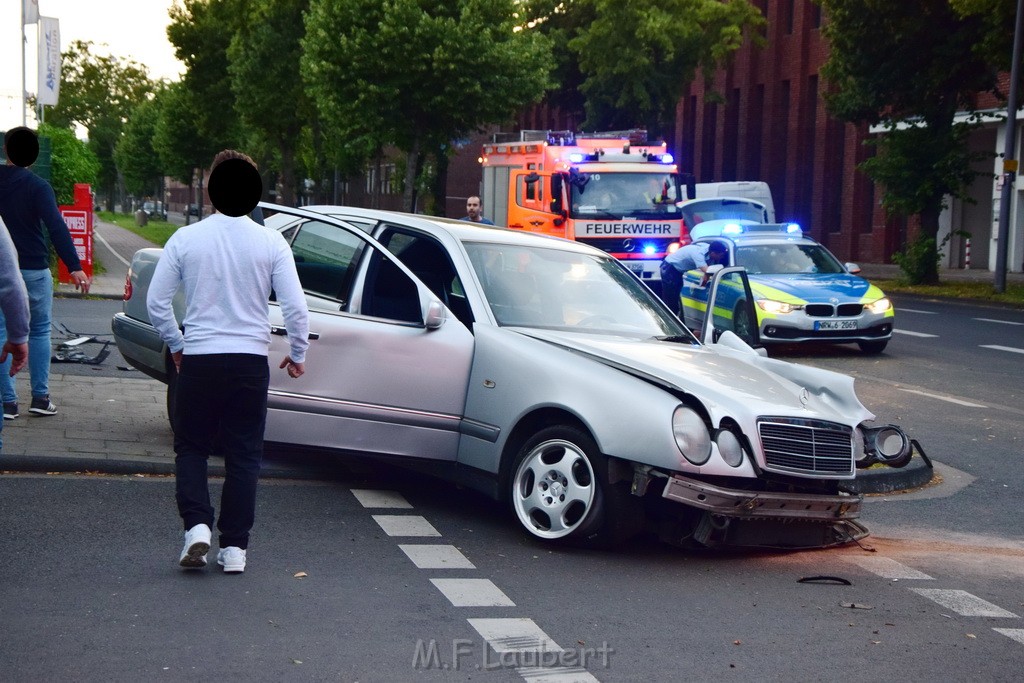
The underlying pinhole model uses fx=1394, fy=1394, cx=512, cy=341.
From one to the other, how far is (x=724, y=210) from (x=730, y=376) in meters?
30.8

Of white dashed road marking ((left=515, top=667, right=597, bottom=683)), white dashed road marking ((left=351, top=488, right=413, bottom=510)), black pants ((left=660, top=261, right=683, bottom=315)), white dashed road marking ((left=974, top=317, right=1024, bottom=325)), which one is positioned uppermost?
black pants ((left=660, top=261, right=683, bottom=315))

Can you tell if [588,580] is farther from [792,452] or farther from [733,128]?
[733,128]

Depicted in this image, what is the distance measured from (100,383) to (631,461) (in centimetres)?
681

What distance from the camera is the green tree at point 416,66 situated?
40812 millimetres

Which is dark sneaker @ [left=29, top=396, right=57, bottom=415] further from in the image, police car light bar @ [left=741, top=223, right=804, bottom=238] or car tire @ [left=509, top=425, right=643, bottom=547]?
police car light bar @ [left=741, top=223, right=804, bottom=238]

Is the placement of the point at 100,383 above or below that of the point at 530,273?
below

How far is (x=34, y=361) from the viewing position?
31.4ft

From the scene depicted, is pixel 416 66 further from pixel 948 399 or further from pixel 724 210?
pixel 948 399

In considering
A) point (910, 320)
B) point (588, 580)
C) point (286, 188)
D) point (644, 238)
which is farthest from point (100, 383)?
point (286, 188)

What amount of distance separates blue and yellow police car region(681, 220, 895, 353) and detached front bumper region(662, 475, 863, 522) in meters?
10.3

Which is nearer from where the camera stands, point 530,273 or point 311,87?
point 530,273

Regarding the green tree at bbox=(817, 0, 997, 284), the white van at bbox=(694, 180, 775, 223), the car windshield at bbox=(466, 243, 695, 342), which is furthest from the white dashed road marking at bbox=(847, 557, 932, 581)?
the white van at bbox=(694, 180, 775, 223)

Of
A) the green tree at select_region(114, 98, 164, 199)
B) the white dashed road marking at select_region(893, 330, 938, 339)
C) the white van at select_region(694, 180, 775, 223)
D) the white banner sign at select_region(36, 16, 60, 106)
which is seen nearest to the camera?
the white dashed road marking at select_region(893, 330, 938, 339)

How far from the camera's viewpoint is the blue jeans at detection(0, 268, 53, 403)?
934 cm
